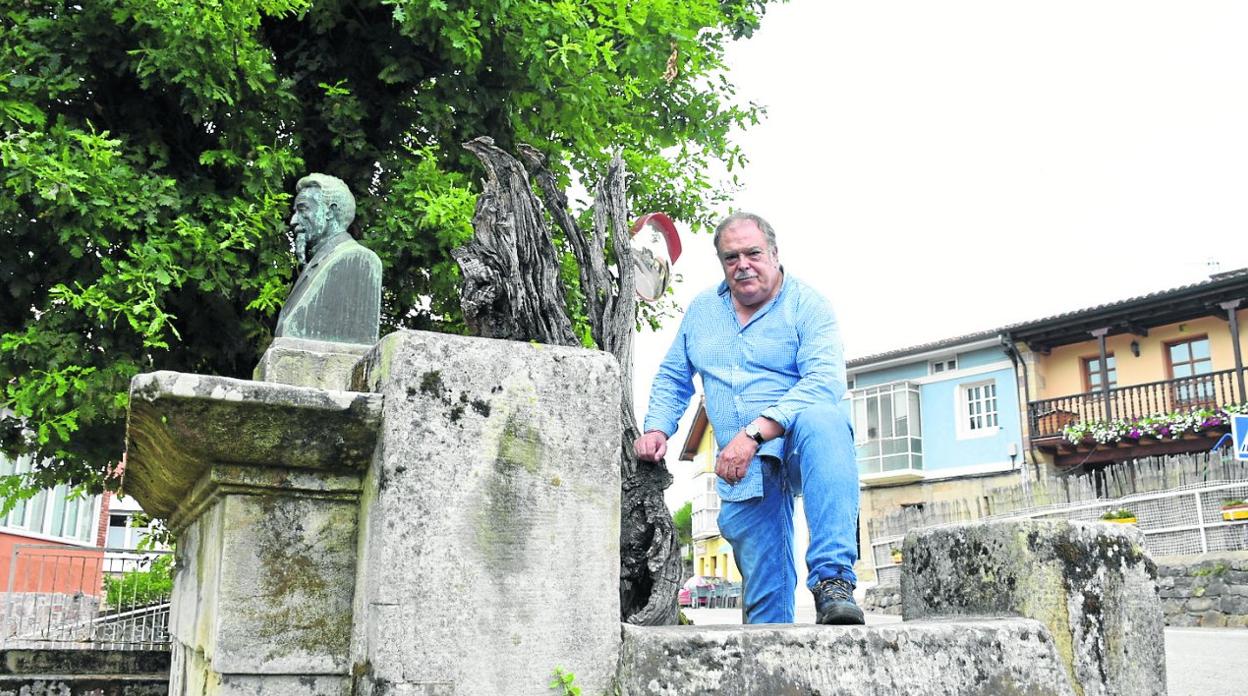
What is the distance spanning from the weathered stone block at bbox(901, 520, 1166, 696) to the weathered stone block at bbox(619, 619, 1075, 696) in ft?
0.82

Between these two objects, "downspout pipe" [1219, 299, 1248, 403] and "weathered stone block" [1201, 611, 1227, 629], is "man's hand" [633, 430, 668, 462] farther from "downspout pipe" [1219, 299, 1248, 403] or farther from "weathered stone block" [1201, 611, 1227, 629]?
"downspout pipe" [1219, 299, 1248, 403]

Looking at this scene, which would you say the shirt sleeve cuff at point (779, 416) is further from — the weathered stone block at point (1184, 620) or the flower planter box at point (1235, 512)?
the flower planter box at point (1235, 512)

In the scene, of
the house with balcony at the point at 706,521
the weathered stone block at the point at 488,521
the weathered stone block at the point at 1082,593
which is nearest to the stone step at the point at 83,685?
the weathered stone block at the point at 488,521

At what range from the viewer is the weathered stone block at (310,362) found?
3.08 meters

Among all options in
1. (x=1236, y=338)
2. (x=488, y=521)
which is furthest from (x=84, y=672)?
(x=1236, y=338)

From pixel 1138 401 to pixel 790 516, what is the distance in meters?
26.7

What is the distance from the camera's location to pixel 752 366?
3.11m

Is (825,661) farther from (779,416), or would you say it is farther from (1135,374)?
(1135,374)

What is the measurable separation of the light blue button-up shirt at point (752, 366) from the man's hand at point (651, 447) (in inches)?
5.2

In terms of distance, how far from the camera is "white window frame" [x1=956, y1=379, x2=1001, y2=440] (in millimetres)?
29625

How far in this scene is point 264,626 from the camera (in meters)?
2.18

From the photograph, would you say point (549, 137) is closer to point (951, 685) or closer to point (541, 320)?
point (541, 320)

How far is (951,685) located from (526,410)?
3.74 feet

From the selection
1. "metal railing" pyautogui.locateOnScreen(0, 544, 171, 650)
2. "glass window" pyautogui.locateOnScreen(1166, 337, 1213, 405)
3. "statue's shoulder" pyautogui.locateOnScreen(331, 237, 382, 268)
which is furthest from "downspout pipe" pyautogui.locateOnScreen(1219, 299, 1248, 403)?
"statue's shoulder" pyautogui.locateOnScreen(331, 237, 382, 268)
